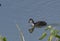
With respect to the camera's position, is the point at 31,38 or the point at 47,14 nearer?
the point at 31,38

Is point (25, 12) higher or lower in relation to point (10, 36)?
higher

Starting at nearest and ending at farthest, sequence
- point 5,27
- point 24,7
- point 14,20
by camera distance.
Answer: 1. point 5,27
2. point 14,20
3. point 24,7

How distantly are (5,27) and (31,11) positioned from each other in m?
1.17

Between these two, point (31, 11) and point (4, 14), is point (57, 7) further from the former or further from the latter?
point (4, 14)

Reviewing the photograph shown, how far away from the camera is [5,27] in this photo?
17.0 feet

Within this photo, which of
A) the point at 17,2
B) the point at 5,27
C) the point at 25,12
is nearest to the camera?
the point at 5,27

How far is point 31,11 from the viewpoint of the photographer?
6168 mm

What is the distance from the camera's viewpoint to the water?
4.92 meters

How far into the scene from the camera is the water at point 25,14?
16.1 feet

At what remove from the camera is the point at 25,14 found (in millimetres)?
5941

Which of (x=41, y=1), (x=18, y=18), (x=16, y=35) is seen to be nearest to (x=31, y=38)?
(x=16, y=35)

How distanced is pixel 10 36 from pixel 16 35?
11cm

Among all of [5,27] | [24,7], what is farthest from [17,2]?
[5,27]

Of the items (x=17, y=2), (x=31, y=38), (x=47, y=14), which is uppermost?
(x=17, y=2)
